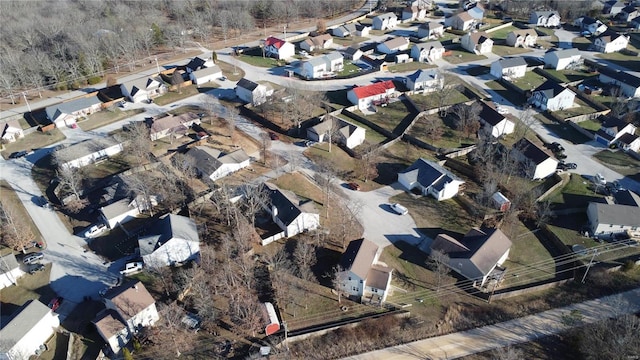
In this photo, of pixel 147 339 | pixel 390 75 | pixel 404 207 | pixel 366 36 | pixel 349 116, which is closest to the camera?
pixel 147 339

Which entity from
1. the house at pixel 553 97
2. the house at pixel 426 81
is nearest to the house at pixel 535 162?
the house at pixel 553 97

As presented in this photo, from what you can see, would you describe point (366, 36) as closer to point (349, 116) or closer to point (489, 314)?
point (349, 116)

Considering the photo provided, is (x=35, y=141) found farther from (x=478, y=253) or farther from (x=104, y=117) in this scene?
(x=478, y=253)

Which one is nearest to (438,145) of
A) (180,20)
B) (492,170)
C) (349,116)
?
(492,170)

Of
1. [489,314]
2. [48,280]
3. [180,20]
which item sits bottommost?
[489,314]

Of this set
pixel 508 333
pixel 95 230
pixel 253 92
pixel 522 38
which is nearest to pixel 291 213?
pixel 95 230

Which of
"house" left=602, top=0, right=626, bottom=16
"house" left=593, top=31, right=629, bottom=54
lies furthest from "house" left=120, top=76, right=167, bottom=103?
"house" left=602, top=0, right=626, bottom=16

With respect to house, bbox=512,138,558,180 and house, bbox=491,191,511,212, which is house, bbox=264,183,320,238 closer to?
house, bbox=491,191,511,212
